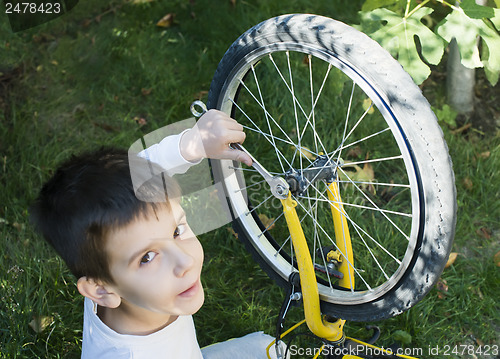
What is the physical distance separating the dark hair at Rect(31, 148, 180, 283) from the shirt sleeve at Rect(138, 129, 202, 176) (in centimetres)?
14

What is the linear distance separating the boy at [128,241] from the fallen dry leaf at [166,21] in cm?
224

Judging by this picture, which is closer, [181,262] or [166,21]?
[181,262]

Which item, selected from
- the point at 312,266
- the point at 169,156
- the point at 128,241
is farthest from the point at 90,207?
the point at 312,266

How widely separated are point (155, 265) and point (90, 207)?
255 millimetres

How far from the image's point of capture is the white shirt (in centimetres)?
178

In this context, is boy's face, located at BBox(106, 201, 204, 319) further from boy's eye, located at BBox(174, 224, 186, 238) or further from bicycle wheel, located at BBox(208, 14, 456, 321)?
bicycle wheel, located at BBox(208, 14, 456, 321)

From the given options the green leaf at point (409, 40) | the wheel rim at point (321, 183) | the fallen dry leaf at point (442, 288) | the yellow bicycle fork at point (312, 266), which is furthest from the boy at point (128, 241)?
the fallen dry leaf at point (442, 288)

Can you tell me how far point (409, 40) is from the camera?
6.68 ft

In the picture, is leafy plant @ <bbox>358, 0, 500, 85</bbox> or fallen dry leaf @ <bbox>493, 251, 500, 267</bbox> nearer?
leafy plant @ <bbox>358, 0, 500, 85</bbox>

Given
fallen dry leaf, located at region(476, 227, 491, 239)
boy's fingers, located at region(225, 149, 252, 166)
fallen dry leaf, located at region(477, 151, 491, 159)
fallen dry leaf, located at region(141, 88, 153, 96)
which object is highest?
boy's fingers, located at region(225, 149, 252, 166)

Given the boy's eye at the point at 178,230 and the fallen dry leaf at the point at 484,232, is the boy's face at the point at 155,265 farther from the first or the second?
the fallen dry leaf at the point at 484,232

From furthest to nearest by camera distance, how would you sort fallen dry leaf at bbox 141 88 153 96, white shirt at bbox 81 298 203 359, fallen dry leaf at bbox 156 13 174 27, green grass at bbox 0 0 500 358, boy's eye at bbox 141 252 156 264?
fallen dry leaf at bbox 156 13 174 27, fallen dry leaf at bbox 141 88 153 96, green grass at bbox 0 0 500 358, white shirt at bbox 81 298 203 359, boy's eye at bbox 141 252 156 264

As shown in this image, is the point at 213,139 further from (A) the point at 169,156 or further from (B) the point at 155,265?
(B) the point at 155,265

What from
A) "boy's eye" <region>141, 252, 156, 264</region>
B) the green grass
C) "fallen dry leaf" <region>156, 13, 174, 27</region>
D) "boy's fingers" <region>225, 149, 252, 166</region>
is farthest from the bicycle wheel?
"fallen dry leaf" <region>156, 13, 174, 27</region>
